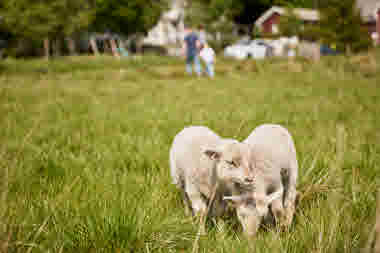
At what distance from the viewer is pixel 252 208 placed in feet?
4.54

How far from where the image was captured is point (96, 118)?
15.9 feet

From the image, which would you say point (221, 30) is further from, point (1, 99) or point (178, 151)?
point (178, 151)

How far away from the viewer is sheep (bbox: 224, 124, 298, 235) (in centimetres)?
137

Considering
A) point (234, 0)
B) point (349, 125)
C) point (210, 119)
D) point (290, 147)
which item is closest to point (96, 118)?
point (210, 119)

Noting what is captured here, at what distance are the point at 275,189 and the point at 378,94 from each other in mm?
6256

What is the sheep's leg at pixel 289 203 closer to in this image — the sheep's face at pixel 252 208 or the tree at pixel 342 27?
the sheep's face at pixel 252 208

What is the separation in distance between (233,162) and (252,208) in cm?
23

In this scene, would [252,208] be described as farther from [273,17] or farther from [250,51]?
[273,17]

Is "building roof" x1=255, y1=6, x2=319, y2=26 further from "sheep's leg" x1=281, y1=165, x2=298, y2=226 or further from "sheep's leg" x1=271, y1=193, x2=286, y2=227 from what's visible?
"sheep's leg" x1=271, y1=193, x2=286, y2=227

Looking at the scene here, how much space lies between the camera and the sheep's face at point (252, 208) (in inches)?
53.4

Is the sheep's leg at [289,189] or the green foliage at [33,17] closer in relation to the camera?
the sheep's leg at [289,189]

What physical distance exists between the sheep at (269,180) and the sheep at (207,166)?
77 mm

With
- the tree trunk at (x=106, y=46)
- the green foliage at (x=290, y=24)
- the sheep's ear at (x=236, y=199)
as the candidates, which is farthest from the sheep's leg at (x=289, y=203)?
the tree trunk at (x=106, y=46)

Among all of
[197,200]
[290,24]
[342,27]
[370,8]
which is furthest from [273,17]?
[197,200]
